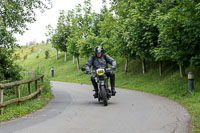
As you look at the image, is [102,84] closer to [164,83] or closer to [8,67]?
[8,67]

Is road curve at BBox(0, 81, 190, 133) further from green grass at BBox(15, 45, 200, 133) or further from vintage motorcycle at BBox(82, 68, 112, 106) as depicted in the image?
vintage motorcycle at BBox(82, 68, 112, 106)

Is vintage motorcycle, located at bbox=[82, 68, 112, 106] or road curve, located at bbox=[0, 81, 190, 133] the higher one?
vintage motorcycle, located at bbox=[82, 68, 112, 106]

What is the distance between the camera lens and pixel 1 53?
451 inches

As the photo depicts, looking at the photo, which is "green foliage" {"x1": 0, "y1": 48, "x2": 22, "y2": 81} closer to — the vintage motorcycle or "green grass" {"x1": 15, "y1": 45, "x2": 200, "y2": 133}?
"green grass" {"x1": 15, "y1": 45, "x2": 200, "y2": 133}

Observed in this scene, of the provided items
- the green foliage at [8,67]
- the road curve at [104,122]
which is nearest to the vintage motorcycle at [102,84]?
the road curve at [104,122]

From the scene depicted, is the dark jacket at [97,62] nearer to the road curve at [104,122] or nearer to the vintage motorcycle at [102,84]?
the vintage motorcycle at [102,84]

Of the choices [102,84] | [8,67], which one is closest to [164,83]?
[102,84]

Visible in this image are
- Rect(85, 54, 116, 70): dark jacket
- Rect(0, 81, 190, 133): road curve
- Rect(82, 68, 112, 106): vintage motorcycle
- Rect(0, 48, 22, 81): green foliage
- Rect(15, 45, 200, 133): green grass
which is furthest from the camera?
Rect(0, 48, 22, 81): green foliage

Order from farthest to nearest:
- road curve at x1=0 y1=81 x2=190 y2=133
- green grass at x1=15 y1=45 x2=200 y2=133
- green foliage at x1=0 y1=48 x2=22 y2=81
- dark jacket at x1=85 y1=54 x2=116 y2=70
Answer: green foliage at x1=0 y1=48 x2=22 y2=81 < dark jacket at x1=85 y1=54 x2=116 y2=70 < green grass at x1=15 y1=45 x2=200 y2=133 < road curve at x1=0 y1=81 x2=190 y2=133

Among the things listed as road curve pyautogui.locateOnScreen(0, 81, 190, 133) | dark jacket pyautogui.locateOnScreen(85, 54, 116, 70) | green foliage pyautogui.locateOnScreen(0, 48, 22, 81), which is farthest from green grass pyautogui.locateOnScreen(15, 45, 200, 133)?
dark jacket pyautogui.locateOnScreen(85, 54, 116, 70)

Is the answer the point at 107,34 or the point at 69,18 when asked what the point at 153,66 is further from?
the point at 69,18

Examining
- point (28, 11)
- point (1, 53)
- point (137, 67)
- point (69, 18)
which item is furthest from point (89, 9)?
point (1, 53)

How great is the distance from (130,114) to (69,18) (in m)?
34.3

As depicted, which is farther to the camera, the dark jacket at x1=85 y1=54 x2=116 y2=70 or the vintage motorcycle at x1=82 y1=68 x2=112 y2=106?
the dark jacket at x1=85 y1=54 x2=116 y2=70
